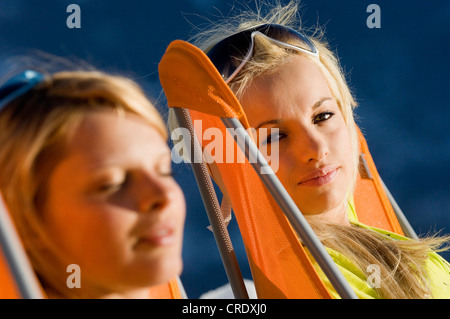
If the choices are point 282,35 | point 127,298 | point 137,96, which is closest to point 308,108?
point 282,35

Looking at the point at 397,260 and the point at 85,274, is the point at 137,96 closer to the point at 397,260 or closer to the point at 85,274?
the point at 85,274

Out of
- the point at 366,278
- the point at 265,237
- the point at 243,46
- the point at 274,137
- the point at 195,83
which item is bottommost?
the point at 366,278

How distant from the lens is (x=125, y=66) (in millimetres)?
882

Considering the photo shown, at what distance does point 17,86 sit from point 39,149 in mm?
119

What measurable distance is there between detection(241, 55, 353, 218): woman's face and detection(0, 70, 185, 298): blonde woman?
0.49m

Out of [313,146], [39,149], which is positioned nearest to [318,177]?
[313,146]

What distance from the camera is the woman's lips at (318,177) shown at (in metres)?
1.19

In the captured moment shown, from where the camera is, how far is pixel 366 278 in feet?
3.58

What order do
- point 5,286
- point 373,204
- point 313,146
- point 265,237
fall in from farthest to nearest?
point 373,204
point 313,146
point 265,237
point 5,286

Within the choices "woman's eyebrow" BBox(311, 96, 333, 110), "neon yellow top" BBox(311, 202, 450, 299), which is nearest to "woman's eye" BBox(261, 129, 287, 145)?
"woman's eyebrow" BBox(311, 96, 333, 110)

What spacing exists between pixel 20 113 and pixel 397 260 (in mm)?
887

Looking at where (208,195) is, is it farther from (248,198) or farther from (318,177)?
(318,177)

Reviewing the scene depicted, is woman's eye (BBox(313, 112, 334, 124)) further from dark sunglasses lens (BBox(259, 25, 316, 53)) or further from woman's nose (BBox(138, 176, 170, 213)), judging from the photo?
woman's nose (BBox(138, 176, 170, 213))

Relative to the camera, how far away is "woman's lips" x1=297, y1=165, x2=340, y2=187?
3.89 ft
